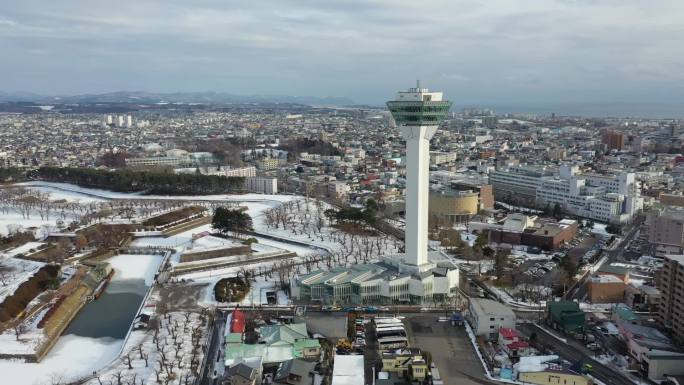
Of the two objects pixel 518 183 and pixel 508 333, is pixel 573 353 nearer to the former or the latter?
pixel 508 333

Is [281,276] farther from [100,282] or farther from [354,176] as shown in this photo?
[354,176]

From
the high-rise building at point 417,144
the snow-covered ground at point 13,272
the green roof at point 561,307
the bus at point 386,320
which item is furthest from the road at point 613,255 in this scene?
the snow-covered ground at point 13,272

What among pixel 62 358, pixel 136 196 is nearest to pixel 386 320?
pixel 62 358

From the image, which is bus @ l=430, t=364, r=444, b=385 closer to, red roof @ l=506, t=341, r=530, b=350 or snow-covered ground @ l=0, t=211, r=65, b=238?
red roof @ l=506, t=341, r=530, b=350

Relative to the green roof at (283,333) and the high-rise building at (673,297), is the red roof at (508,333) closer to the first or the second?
the high-rise building at (673,297)

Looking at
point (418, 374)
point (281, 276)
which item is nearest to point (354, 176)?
point (281, 276)

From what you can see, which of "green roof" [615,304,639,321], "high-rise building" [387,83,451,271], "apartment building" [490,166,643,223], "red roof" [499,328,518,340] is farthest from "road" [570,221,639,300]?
"high-rise building" [387,83,451,271]
